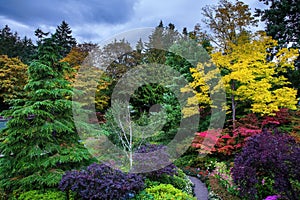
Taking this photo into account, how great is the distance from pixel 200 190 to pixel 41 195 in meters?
4.10

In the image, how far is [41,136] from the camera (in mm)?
5457

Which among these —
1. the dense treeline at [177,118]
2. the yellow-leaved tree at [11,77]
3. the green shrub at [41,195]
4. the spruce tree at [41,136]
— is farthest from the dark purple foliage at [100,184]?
the yellow-leaved tree at [11,77]

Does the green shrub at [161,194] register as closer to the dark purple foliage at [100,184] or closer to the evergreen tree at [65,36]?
the dark purple foliage at [100,184]

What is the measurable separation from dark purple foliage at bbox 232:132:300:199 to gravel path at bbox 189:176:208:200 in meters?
2.04

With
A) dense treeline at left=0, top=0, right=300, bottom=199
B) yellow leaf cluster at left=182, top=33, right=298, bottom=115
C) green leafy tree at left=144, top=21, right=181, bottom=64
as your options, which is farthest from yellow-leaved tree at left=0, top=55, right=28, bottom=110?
yellow leaf cluster at left=182, top=33, right=298, bottom=115

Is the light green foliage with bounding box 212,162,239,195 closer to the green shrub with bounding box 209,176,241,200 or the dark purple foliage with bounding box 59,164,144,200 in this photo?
the green shrub with bounding box 209,176,241,200

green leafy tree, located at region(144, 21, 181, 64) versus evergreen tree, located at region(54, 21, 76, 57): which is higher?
evergreen tree, located at region(54, 21, 76, 57)

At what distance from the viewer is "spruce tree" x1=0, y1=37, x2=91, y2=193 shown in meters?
5.24

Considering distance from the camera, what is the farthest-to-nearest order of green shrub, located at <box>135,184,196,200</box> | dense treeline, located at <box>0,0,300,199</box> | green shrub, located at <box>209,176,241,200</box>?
green shrub, located at <box>209,176,241,200</box>, green shrub, located at <box>135,184,196,200</box>, dense treeline, located at <box>0,0,300,199</box>

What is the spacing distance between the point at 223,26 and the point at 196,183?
650cm

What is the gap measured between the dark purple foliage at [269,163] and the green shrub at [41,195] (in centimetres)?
350

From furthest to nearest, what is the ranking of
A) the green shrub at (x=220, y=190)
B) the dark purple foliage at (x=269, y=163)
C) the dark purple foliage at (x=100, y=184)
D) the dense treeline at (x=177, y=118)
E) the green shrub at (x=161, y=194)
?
1. the green shrub at (x=220, y=190)
2. the green shrub at (x=161, y=194)
3. the dense treeline at (x=177, y=118)
4. the dark purple foliage at (x=100, y=184)
5. the dark purple foliage at (x=269, y=163)

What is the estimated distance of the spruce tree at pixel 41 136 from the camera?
5242 millimetres

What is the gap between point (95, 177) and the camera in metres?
4.52
